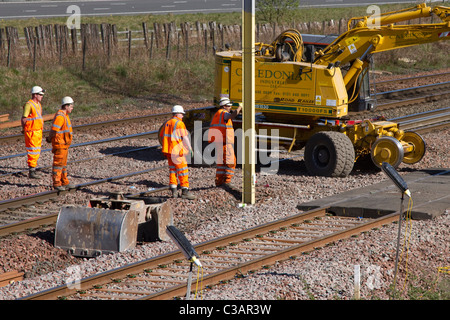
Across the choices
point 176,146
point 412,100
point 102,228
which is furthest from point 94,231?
point 412,100

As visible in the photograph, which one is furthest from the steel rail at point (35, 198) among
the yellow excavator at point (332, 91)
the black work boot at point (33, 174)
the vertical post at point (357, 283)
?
the vertical post at point (357, 283)

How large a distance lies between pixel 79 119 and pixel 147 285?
538 inches

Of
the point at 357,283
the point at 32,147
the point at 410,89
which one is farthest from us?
the point at 410,89

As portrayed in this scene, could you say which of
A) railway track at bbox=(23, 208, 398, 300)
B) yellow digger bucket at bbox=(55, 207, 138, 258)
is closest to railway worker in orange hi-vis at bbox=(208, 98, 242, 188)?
railway track at bbox=(23, 208, 398, 300)

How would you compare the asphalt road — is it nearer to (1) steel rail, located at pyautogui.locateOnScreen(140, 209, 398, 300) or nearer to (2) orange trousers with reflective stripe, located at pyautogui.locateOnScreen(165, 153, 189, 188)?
(2) orange trousers with reflective stripe, located at pyautogui.locateOnScreen(165, 153, 189, 188)

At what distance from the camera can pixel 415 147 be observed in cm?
1598

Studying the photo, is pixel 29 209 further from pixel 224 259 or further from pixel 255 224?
pixel 224 259

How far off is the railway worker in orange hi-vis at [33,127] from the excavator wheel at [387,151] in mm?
7086

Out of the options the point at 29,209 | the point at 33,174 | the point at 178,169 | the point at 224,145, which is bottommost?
the point at 29,209

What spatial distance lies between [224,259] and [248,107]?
383 centimetres

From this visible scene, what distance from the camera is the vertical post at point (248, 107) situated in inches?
503

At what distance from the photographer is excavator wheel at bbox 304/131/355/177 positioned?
15.1 meters

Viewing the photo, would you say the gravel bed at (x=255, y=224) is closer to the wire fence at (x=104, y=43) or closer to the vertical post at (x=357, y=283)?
the vertical post at (x=357, y=283)
